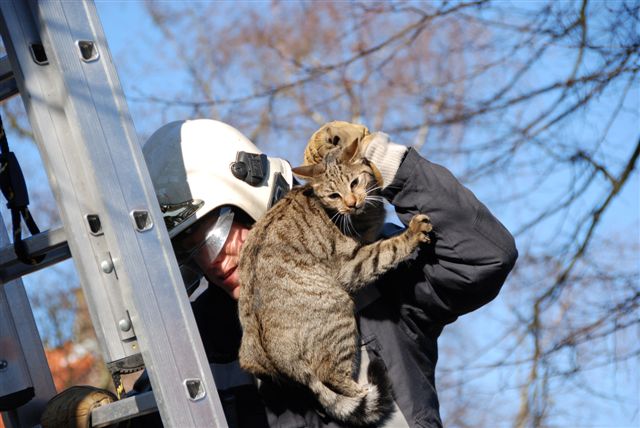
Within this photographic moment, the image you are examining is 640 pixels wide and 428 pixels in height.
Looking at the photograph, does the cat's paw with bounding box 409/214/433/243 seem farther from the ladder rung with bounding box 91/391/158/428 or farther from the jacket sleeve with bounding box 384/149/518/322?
the ladder rung with bounding box 91/391/158/428

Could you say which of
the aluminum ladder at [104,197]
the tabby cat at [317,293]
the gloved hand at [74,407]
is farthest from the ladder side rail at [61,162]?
the tabby cat at [317,293]

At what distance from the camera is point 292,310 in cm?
286

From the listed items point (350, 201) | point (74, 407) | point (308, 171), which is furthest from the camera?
point (308, 171)

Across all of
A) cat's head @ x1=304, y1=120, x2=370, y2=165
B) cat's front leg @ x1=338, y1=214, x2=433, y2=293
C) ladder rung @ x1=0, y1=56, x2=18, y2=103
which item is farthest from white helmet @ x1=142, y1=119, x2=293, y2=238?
ladder rung @ x1=0, y1=56, x2=18, y2=103

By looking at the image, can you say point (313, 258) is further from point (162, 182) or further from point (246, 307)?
point (162, 182)

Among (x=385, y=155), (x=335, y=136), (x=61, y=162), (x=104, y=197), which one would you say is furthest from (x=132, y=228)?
(x=335, y=136)

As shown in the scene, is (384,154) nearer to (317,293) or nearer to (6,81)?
(317,293)

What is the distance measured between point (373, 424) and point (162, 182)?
45.2 inches

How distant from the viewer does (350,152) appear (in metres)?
3.17

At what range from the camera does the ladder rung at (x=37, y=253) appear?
2291 millimetres

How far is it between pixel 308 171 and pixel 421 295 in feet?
2.87

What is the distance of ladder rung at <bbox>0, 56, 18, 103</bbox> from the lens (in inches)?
91.6

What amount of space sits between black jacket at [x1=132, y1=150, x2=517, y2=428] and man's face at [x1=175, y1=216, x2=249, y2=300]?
43cm

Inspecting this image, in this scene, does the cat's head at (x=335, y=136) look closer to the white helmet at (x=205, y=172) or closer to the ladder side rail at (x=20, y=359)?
the white helmet at (x=205, y=172)
